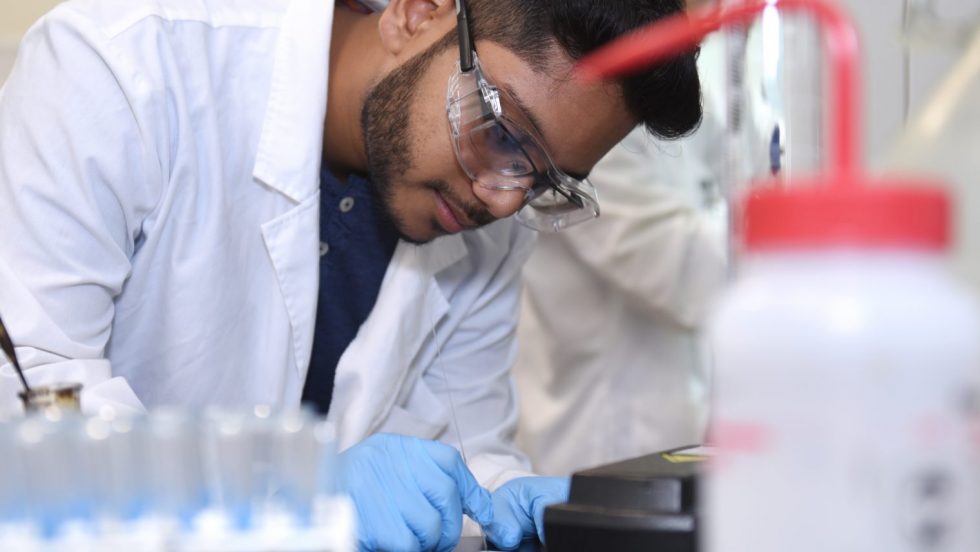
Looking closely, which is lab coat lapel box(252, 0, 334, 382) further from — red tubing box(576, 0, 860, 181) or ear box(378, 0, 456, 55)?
red tubing box(576, 0, 860, 181)

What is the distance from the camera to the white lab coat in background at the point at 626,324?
260 centimetres

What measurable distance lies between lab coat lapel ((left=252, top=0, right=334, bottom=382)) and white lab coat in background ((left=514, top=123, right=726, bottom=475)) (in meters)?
1.07

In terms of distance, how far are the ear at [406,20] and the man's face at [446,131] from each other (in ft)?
0.15

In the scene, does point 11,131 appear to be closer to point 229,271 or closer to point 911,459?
point 229,271

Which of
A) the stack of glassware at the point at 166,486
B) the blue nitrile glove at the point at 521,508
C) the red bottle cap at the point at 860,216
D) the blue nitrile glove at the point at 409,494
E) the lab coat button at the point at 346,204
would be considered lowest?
the blue nitrile glove at the point at 521,508

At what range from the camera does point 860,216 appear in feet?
1.59

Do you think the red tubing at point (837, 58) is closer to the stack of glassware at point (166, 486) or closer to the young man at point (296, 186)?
the stack of glassware at point (166, 486)

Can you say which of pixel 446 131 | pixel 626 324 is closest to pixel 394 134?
pixel 446 131

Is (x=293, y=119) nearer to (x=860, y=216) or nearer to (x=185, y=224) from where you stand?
(x=185, y=224)

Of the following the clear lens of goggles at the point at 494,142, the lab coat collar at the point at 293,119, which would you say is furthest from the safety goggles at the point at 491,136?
the lab coat collar at the point at 293,119

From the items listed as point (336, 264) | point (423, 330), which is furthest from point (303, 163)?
point (423, 330)

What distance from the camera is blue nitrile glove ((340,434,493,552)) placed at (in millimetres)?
1177

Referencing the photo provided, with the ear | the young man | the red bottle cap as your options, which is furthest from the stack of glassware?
the ear

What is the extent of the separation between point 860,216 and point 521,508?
92cm
